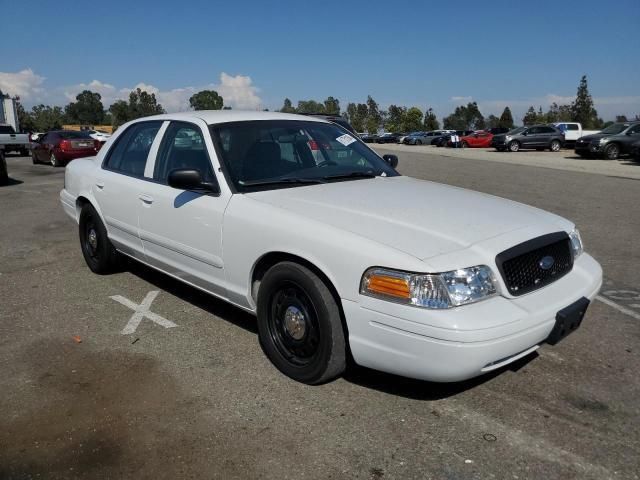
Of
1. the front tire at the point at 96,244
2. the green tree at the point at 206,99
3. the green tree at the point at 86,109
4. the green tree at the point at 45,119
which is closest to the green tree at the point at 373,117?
the green tree at the point at 206,99

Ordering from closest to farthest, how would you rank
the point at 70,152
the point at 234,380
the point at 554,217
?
the point at 234,380 < the point at 554,217 < the point at 70,152

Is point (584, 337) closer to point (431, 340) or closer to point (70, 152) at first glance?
point (431, 340)

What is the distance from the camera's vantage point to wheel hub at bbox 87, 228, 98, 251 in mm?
5324

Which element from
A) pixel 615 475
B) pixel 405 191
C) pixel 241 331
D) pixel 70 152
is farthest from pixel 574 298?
pixel 70 152

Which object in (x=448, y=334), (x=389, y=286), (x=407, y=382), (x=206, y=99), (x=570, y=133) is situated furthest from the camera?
(x=206, y=99)

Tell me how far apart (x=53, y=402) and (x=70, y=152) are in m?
18.2

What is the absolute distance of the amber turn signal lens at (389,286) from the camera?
2666mm

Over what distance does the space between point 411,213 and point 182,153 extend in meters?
1.91

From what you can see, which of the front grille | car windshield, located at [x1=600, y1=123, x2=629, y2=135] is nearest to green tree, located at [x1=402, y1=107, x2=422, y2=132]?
car windshield, located at [x1=600, y1=123, x2=629, y2=135]

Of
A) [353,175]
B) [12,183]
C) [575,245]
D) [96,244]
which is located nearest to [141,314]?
[96,244]

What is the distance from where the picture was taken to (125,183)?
4.62m

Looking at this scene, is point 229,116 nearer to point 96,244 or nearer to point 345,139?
point 345,139

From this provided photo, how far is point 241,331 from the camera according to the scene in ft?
13.3

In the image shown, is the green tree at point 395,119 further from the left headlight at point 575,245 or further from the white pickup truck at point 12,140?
the left headlight at point 575,245
